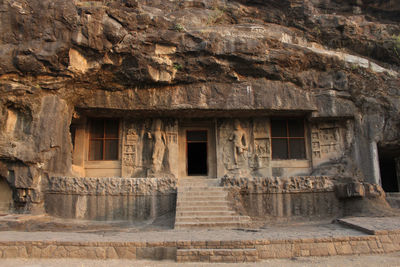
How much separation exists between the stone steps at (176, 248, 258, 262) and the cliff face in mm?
5887

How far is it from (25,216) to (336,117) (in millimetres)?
10733

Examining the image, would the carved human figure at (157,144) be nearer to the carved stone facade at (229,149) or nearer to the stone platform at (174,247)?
the carved stone facade at (229,149)

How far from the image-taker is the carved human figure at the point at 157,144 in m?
12.2

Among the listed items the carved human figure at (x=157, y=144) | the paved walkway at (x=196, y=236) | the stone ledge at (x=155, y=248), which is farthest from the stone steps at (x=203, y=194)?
the stone ledge at (x=155, y=248)

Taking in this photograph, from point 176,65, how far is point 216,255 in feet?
22.9

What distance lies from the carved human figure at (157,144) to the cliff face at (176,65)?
1.47m

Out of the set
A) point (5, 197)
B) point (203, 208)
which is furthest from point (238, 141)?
point (5, 197)

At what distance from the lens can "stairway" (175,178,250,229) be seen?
8125 mm

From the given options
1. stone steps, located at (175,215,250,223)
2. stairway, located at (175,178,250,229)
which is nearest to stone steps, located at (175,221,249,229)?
stairway, located at (175,178,250,229)

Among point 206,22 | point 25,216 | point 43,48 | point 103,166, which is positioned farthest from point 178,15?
point 25,216

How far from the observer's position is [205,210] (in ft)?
28.8

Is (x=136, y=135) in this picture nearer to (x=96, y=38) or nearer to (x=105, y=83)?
(x=105, y=83)

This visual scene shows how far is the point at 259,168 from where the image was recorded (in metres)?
12.5

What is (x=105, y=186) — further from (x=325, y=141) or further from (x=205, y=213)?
(x=325, y=141)
